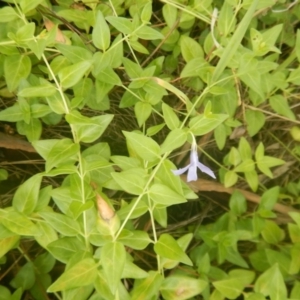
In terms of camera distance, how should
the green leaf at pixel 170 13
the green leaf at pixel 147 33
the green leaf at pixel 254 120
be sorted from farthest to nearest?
1. the green leaf at pixel 254 120
2. the green leaf at pixel 170 13
3. the green leaf at pixel 147 33

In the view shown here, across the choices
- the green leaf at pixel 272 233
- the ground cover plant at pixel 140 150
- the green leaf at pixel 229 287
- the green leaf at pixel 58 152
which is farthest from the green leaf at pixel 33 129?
the green leaf at pixel 272 233

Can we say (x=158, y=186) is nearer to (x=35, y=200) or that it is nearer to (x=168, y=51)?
(x=35, y=200)

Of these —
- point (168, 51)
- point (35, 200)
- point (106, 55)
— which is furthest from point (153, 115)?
point (35, 200)

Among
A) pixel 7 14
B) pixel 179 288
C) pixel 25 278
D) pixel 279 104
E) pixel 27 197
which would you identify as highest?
pixel 7 14

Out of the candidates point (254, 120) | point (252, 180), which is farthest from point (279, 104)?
point (252, 180)

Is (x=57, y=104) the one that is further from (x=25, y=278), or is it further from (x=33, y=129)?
(x=25, y=278)

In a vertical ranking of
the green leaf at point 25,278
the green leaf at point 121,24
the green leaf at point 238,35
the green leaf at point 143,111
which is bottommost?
the green leaf at point 25,278

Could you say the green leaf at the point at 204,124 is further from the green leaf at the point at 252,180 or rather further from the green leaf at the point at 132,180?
the green leaf at the point at 252,180
